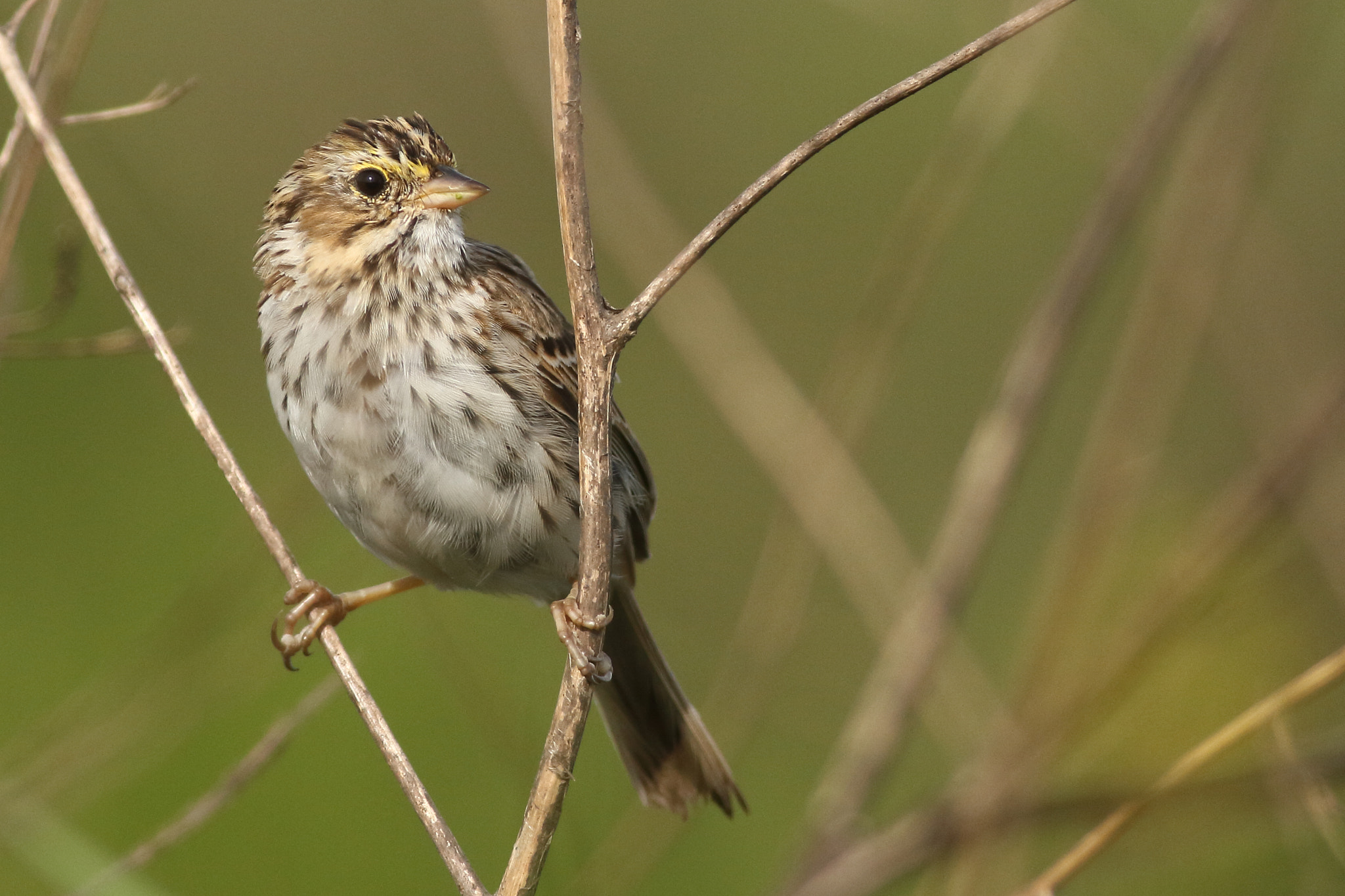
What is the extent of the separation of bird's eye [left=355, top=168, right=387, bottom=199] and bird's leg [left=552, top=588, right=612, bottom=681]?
4.07 ft

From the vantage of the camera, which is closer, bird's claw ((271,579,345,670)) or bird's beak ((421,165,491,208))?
bird's beak ((421,165,491,208))

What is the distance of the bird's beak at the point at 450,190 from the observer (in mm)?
3627

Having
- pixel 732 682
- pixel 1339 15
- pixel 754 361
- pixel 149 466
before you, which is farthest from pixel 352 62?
pixel 1339 15

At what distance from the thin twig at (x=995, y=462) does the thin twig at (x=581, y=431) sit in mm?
1142

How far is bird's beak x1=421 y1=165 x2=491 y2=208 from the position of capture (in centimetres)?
363

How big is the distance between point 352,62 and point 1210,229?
192 inches

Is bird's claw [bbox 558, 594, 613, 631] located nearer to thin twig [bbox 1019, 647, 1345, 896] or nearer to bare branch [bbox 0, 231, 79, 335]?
thin twig [bbox 1019, 647, 1345, 896]

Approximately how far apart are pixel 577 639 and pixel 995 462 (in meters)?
1.28

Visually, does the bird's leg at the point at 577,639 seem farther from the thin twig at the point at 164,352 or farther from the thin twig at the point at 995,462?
the thin twig at the point at 995,462

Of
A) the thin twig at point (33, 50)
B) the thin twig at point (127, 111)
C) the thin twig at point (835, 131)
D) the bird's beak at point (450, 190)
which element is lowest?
the thin twig at point (835, 131)

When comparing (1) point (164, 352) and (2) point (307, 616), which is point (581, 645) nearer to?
(1) point (164, 352)

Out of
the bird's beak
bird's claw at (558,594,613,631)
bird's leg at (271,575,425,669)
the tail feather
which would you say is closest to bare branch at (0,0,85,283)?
the bird's beak

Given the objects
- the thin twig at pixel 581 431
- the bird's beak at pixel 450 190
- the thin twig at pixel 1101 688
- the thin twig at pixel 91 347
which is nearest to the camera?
the thin twig at pixel 581 431

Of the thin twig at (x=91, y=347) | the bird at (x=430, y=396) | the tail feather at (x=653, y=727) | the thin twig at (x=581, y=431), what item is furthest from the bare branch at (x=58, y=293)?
the tail feather at (x=653, y=727)
